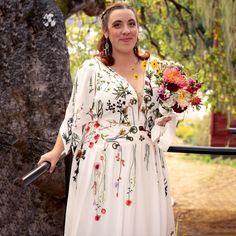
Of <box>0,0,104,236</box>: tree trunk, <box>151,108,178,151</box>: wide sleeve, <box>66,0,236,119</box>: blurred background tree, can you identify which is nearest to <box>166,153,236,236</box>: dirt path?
<box>66,0,236,119</box>: blurred background tree

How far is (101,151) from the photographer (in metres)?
2.72

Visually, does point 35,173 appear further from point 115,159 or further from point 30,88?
point 30,88

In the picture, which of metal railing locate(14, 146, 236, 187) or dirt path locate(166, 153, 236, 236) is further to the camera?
dirt path locate(166, 153, 236, 236)

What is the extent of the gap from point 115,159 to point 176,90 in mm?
439

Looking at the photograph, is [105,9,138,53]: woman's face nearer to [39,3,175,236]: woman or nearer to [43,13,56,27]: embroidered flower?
[39,3,175,236]: woman

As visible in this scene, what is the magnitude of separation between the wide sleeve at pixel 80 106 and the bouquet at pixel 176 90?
337mm

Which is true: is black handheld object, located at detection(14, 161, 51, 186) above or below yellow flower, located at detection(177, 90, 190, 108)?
below

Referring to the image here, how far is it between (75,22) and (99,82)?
6.70m

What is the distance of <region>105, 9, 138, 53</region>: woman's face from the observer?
8.95ft

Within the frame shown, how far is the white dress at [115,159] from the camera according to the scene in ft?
8.84

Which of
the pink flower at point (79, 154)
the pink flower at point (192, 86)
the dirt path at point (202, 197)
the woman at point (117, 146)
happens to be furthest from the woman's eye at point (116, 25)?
the dirt path at point (202, 197)

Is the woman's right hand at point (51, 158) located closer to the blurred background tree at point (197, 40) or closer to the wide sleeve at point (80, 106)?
the wide sleeve at point (80, 106)

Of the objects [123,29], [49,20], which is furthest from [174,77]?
[49,20]

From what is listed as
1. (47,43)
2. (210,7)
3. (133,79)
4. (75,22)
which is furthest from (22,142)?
(75,22)
